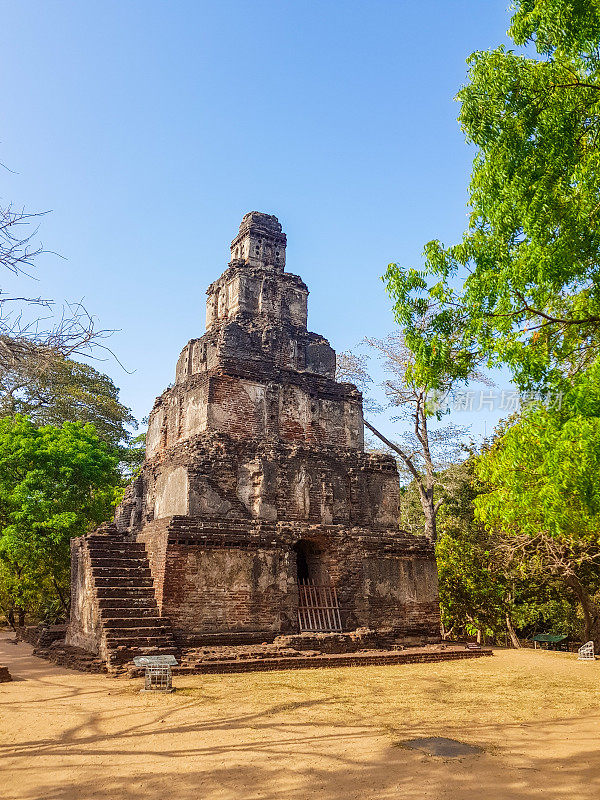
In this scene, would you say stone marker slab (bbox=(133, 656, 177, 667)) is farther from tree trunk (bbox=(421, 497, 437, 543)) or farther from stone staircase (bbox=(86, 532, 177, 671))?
tree trunk (bbox=(421, 497, 437, 543))

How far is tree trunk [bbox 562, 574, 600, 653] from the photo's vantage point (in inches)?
723

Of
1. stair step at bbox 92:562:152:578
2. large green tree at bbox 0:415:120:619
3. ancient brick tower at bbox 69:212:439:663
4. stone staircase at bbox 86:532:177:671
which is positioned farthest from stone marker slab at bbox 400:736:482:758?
large green tree at bbox 0:415:120:619

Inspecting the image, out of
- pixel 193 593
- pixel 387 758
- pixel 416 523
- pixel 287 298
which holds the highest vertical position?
pixel 287 298

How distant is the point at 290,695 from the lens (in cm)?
889

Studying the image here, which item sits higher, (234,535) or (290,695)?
(234,535)

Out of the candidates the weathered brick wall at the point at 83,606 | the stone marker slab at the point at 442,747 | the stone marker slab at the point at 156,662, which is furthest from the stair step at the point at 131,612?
the stone marker slab at the point at 442,747

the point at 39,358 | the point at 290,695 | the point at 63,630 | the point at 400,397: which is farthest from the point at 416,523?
the point at 39,358

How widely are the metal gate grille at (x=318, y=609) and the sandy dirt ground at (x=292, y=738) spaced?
11.5ft

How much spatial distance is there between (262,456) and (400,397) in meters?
9.99

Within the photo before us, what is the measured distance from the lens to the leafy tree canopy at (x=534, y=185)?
7062 mm

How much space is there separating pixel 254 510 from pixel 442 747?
10.1 m

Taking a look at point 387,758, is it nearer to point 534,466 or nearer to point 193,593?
point 534,466

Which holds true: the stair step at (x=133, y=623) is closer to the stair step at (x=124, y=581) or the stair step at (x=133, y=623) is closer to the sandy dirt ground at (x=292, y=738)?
the stair step at (x=124, y=581)

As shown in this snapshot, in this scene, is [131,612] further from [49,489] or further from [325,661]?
[49,489]
